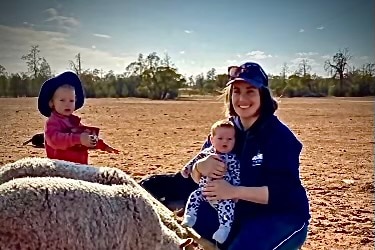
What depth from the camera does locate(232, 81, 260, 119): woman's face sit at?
97.7 inches

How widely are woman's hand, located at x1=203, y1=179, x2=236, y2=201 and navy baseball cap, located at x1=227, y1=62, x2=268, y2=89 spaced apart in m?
0.51

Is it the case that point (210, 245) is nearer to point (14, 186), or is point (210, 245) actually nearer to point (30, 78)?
point (14, 186)

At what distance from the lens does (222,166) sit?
2.34 meters

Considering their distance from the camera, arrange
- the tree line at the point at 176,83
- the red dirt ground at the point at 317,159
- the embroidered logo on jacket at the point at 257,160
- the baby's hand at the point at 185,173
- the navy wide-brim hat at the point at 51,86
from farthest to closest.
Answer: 1. the tree line at the point at 176,83
2. the red dirt ground at the point at 317,159
3. the navy wide-brim hat at the point at 51,86
4. the baby's hand at the point at 185,173
5. the embroidered logo on jacket at the point at 257,160

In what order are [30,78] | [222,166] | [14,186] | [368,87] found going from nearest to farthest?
[14,186] → [222,166] → [30,78] → [368,87]

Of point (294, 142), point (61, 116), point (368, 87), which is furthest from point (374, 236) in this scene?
point (368, 87)

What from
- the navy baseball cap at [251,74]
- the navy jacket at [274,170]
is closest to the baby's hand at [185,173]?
the navy jacket at [274,170]

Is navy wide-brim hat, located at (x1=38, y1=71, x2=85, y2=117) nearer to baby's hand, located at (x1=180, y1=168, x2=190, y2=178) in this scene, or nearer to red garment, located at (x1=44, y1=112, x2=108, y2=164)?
red garment, located at (x1=44, y1=112, x2=108, y2=164)

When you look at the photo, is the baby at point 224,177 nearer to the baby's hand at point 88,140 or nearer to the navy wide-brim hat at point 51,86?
the baby's hand at point 88,140

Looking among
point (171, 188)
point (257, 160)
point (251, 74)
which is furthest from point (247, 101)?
point (171, 188)

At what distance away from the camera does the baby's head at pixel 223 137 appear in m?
2.43

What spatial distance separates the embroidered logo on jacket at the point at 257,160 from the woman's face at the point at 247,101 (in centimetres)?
22

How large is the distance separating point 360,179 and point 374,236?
2689 mm

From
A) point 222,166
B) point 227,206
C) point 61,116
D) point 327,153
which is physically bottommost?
point 327,153
